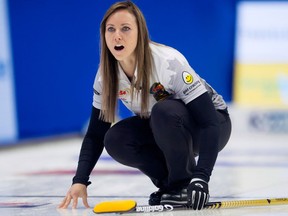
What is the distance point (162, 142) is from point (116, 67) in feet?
1.11

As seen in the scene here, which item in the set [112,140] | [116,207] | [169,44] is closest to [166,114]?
[112,140]

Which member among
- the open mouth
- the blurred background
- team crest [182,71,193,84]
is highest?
the open mouth

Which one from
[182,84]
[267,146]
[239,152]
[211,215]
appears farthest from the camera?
[267,146]

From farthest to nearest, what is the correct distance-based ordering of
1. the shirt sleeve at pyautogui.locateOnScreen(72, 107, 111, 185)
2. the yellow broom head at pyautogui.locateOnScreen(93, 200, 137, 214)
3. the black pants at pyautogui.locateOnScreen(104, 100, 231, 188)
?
1. the shirt sleeve at pyautogui.locateOnScreen(72, 107, 111, 185)
2. the black pants at pyautogui.locateOnScreen(104, 100, 231, 188)
3. the yellow broom head at pyautogui.locateOnScreen(93, 200, 137, 214)

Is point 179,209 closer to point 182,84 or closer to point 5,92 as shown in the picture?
point 182,84

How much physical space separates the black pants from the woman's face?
23 centimetres

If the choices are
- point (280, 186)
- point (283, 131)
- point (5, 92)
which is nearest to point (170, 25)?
point (283, 131)

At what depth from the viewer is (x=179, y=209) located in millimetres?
2381

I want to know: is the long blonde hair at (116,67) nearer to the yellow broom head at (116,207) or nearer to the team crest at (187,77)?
the team crest at (187,77)

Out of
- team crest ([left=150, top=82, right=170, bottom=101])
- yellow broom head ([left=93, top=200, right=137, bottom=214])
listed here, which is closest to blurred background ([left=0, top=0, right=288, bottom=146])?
team crest ([left=150, top=82, right=170, bottom=101])

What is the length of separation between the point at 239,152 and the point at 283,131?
164 centimetres

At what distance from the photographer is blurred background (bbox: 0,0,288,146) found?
20.7 ft

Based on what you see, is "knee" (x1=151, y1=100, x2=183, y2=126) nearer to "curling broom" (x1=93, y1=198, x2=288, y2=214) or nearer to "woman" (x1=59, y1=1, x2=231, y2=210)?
"woman" (x1=59, y1=1, x2=231, y2=210)

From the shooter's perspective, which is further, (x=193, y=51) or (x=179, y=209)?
(x=193, y=51)
